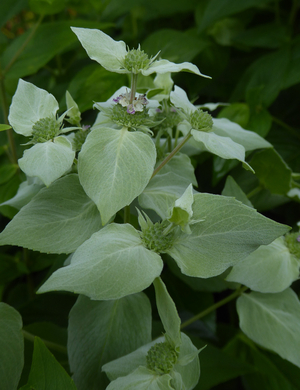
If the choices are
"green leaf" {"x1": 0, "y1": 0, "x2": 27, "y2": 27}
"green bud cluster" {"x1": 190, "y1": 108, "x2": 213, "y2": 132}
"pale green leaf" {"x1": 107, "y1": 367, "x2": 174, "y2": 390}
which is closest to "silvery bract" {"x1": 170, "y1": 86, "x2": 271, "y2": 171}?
"green bud cluster" {"x1": 190, "y1": 108, "x2": 213, "y2": 132}

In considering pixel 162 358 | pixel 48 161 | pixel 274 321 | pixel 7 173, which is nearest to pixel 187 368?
pixel 162 358

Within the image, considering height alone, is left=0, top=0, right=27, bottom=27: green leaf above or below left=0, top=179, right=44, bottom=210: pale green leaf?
above

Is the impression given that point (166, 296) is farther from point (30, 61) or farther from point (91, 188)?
point (30, 61)

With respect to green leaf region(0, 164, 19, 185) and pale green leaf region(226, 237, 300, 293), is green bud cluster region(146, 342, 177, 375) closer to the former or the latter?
pale green leaf region(226, 237, 300, 293)

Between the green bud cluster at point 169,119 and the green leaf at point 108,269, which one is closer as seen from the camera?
the green leaf at point 108,269

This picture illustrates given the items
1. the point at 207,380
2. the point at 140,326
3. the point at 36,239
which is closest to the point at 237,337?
the point at 207,380

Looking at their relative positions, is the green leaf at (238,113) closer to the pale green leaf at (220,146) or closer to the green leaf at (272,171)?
the green leaf at (272,171)

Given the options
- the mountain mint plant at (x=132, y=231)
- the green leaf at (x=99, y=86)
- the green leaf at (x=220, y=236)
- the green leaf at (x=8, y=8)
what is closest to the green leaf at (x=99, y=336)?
the mountain mint plant at (x=132, y=231)
